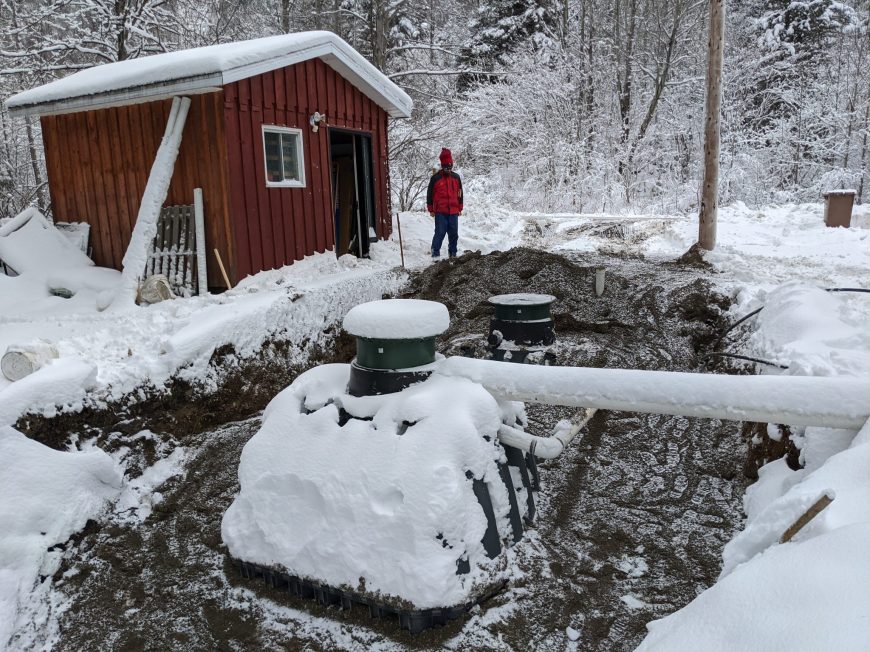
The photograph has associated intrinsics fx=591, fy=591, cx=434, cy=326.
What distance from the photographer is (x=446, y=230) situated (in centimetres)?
1010

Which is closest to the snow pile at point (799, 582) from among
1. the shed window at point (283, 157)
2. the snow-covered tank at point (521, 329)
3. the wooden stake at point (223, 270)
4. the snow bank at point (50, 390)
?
the snow-covered tank at point (521, 329)

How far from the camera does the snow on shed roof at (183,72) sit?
269 inches

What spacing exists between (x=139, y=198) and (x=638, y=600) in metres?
7.76

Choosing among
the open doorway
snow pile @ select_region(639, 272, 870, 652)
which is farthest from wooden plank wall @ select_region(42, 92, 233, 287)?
snow pile @ select_region(639, 272, 870, 652)

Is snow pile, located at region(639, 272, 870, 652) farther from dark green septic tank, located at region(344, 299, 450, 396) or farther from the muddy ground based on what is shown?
dark green septic tank, located at region(344, 299, 450, 396)

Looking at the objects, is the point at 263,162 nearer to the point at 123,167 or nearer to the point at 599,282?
the point at 123,167

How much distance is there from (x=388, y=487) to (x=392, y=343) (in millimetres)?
882

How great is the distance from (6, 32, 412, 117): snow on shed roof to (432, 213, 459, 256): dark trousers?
2.52 meters

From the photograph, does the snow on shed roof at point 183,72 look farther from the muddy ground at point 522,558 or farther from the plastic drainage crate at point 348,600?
the plastic drainage crate at point 348,600

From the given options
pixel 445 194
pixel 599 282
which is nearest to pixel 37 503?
pixel 599 282

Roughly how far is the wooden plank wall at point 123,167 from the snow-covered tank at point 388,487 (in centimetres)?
458

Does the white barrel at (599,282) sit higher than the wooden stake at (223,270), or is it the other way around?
the wooden stake at (223,270)

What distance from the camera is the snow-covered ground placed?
171 cm

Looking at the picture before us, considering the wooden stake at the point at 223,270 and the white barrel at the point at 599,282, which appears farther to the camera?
the white barrel at the point at 599,282
